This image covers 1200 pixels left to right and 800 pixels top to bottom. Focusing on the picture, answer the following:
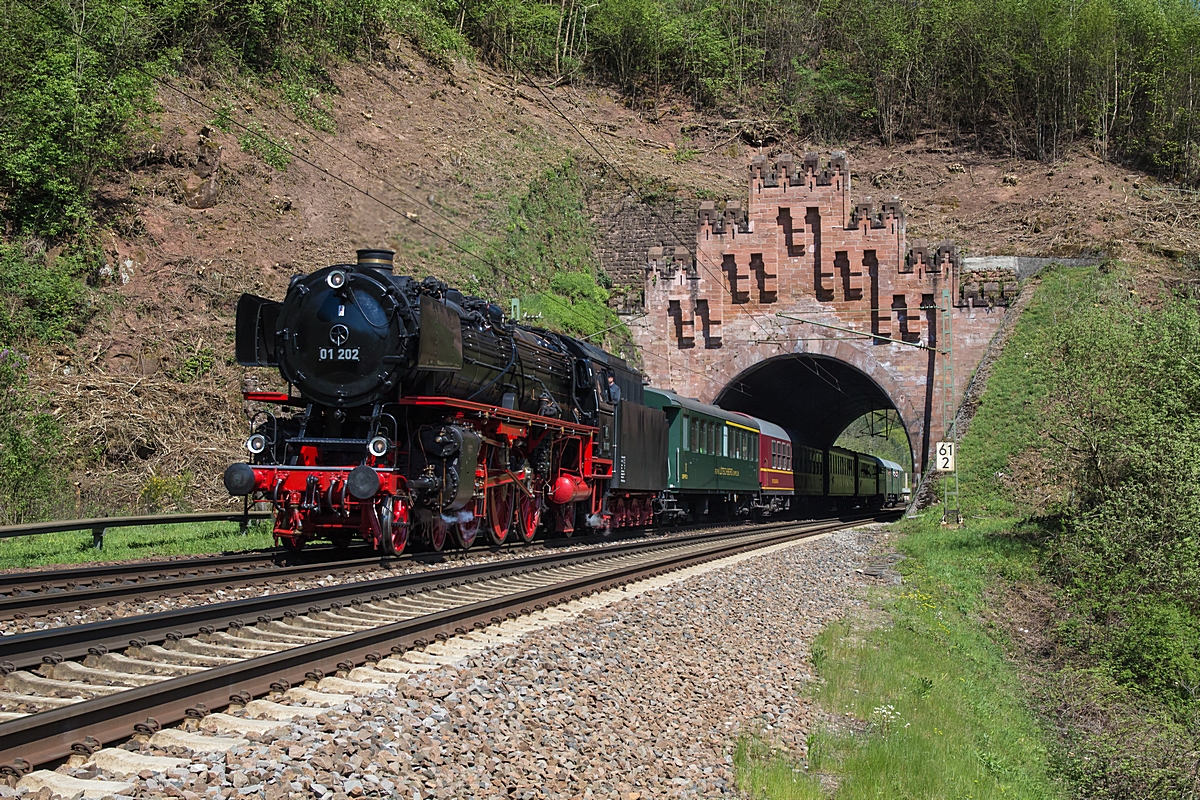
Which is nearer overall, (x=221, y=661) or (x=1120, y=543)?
(x=221, y=661)

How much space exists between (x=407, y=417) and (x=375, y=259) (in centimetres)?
228

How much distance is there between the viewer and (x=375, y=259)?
13.8 m

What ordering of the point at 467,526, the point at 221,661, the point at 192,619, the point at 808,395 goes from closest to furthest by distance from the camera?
the point at 221,661, the point at 192,619, the point at 467,526, the point at 808,395

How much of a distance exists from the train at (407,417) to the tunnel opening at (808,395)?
17791 mm

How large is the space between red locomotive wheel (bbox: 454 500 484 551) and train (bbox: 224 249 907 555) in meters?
0.03

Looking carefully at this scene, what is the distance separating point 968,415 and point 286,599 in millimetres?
26135

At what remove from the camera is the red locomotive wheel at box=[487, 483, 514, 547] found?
1539 cm

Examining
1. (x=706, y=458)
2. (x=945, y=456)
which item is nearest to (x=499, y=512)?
(x=706, y=458)

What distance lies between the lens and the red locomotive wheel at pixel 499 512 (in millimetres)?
15391

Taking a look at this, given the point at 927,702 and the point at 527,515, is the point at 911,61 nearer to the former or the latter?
the point at 527,515

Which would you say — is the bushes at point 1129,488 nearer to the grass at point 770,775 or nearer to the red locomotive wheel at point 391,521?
the grass at point 770,775

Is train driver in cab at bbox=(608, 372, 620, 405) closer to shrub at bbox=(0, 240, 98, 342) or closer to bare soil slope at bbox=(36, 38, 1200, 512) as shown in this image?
bare soil slope at bbox=(36, 38, 1200, 512)

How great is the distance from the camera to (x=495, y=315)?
14922 mm

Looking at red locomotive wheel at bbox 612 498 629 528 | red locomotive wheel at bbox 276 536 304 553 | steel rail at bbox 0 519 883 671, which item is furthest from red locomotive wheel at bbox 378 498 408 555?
red locomotive wheel at bbox 612 498 629 528
